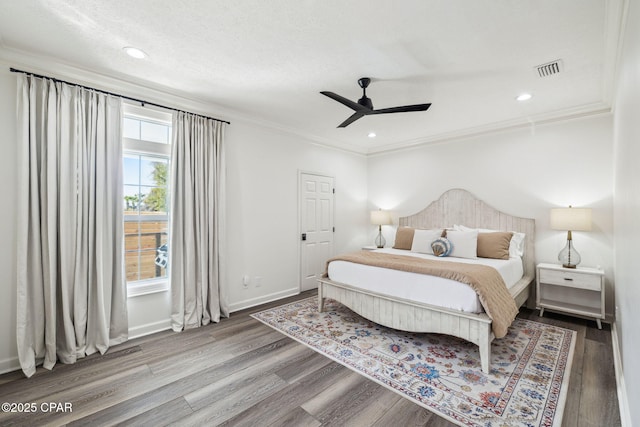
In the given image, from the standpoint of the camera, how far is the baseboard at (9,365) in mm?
2363

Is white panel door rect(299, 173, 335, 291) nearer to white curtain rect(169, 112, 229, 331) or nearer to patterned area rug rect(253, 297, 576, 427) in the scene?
patterned area rug rect(253, 297, 576, 427)

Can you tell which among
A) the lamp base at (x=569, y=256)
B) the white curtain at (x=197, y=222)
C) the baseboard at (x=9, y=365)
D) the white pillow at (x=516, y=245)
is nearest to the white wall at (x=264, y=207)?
the white curtain at (x=197, y=222)

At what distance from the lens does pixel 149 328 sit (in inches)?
124

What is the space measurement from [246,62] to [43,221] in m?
2.22

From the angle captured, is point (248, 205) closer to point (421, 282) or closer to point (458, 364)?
point (421, 282)

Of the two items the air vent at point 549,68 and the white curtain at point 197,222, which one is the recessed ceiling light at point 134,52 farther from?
the air vent at point 549,68

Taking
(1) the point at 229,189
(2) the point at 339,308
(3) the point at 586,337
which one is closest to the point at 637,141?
(3) the point at 586,337

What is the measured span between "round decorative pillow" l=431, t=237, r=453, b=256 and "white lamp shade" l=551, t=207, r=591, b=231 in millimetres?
1210

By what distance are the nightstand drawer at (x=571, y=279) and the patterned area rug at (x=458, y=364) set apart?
544 millimetres

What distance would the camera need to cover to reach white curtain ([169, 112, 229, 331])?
128 inches

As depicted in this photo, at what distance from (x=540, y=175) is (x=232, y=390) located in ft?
14.6

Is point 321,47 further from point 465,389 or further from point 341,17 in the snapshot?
point 465,389

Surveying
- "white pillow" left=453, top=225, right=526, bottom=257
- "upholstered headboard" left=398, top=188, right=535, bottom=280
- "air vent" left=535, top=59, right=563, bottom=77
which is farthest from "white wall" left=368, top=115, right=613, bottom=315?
"air vent" left=535, top=59, right=563, bottom=77

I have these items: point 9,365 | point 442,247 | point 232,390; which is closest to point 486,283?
point 442,247
